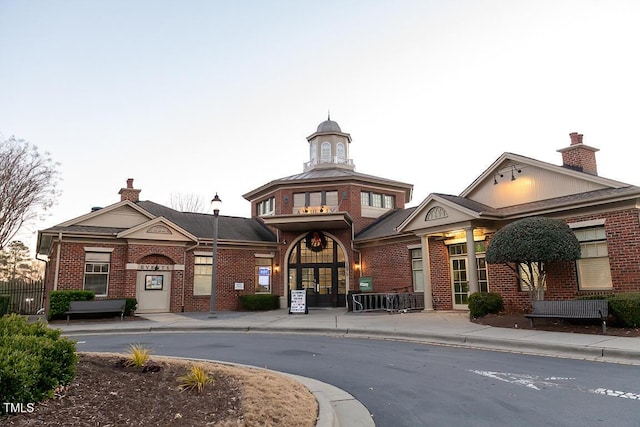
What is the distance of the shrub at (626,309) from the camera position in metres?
10.5

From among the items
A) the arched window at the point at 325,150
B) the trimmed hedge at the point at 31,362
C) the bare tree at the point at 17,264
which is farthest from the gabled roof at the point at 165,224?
the bare tree at the point at 17,264

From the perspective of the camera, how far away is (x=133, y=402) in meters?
4.61

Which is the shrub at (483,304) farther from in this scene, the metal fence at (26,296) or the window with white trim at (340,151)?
the metal fence at (26,296)

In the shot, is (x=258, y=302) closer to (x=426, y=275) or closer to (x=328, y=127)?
(x=426, y=275)

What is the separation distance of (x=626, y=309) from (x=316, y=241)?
1506 centimetres

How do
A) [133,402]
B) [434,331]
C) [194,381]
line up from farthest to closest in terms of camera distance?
1. [434,331]
2. [194,381]
3. [133,402]

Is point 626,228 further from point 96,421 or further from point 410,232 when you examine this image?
point 96,421

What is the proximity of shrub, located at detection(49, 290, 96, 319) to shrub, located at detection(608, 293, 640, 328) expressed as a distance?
60.8 feet

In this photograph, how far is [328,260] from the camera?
2333 centimetres

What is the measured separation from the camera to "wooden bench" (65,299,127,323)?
16.9 meters

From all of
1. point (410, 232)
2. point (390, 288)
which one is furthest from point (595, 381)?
point (390, 288)

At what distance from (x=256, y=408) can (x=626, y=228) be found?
12.5 metres

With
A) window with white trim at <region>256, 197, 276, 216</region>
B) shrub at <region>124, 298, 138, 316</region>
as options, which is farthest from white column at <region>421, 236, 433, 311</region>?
shrub at <region>124, 298, 138, 316</region>

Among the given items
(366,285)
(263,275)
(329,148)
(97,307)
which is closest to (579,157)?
(366,285)
